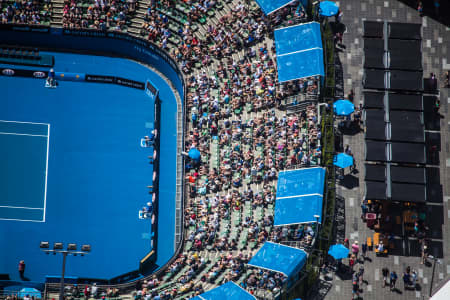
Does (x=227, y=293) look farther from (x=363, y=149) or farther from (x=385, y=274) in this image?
(x=363, y=149)

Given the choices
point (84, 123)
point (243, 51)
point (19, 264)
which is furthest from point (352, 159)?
point (19, 264)

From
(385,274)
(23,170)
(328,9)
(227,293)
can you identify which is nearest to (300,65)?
(328,9)

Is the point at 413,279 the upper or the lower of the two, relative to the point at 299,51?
lower

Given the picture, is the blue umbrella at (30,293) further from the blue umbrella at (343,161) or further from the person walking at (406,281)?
the person walking at (406,281)

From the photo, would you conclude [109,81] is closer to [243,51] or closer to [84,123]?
[84,123]

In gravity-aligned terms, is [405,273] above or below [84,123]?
below
